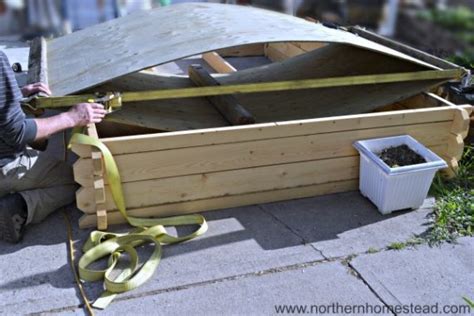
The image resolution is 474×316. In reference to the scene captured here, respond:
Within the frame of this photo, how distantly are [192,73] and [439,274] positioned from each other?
2.32 meters

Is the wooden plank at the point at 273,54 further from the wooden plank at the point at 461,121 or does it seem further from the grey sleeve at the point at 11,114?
the grey sleeve at the point at 11,114

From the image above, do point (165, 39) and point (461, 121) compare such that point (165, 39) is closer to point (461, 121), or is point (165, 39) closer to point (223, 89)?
point (223, 89)

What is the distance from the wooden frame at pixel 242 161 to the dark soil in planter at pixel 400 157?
0.42ft

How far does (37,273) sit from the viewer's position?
2660mm

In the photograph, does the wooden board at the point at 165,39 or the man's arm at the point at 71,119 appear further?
the wooden board at the point at 165,39

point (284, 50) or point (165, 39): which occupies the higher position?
point (165, 39)

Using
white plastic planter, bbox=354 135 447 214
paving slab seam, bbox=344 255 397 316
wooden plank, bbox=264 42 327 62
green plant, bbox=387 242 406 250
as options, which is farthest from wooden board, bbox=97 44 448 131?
wooden plank, bbox=264 42 327 62

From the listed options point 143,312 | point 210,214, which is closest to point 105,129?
point 210,214

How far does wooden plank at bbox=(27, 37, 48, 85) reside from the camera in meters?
3.25

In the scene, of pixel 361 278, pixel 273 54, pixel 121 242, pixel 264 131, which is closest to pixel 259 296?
pixel 361 278

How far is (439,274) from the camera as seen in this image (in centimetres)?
273

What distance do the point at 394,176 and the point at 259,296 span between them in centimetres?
109

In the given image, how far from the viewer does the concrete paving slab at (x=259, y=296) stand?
8.00 feet

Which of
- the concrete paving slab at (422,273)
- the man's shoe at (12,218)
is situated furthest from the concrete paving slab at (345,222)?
the man's shoe at (12,218)
